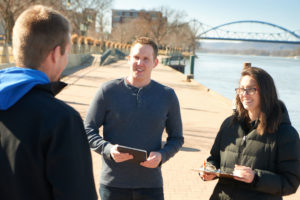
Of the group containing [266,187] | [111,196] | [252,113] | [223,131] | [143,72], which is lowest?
[111,196]

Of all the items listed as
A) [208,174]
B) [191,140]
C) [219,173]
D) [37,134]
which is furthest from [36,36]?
[191,140]

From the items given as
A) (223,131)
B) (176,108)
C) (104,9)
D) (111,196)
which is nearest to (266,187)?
(223,131)

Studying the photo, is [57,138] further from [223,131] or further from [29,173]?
[223,131]

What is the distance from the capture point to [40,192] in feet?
4.54

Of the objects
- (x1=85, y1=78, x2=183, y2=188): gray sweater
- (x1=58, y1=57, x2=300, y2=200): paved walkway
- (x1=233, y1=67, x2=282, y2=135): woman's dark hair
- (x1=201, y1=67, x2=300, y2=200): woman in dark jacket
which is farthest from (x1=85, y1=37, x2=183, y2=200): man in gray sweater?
(x1=58, y1=57, x2=300, y2=200): paved walkway

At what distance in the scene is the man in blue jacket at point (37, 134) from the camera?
134 cm

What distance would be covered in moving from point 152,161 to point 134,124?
1.09 ft

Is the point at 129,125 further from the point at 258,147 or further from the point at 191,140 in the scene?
the point at 191,140

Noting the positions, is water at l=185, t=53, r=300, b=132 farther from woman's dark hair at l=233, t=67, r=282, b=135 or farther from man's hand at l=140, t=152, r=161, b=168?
man's hand at l=140, t=152, r=161, b=168

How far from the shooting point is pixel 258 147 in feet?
8.05

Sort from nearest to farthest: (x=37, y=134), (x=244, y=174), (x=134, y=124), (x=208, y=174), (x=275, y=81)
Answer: (x=37, y=134)
(x=244, y=174)
(x=208, y=174)
(x=134, y=124)
(x=275, y=81)

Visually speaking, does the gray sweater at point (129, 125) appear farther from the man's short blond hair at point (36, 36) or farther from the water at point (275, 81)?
the water at point (275, 81)

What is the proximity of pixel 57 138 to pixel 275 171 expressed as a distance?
1639 mm

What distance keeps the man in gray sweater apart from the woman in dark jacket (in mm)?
411
